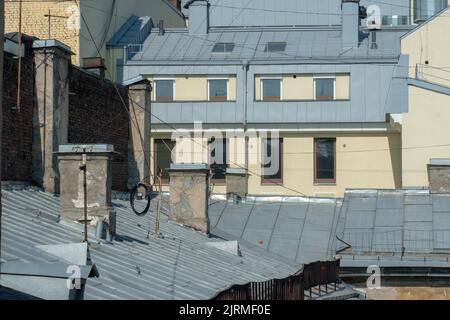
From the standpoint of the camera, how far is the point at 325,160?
4359 centimetres

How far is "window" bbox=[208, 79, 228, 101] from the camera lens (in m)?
43.7

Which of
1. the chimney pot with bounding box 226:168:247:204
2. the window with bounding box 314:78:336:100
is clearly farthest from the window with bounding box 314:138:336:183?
the chimney pot with bounding box 226:168:247:204

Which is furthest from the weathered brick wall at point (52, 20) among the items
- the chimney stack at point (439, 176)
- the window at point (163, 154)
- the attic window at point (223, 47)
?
the chimney stack at point (439, 176)

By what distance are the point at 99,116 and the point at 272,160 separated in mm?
19868

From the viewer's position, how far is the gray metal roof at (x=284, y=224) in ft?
81.4

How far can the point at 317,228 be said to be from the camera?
26.2m

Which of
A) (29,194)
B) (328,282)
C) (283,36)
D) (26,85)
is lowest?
(328,282)

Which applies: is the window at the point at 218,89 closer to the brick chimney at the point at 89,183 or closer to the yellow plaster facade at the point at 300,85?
the yellow plaster facade at the point at 300,85

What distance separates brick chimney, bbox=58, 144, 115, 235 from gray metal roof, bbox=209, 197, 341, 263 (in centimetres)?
626

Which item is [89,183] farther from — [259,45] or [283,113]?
[259,45]

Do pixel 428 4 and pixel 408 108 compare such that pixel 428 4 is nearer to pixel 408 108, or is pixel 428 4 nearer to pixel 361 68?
pixel 361 68

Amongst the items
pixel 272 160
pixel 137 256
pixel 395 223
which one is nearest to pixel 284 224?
pixel 395 223
